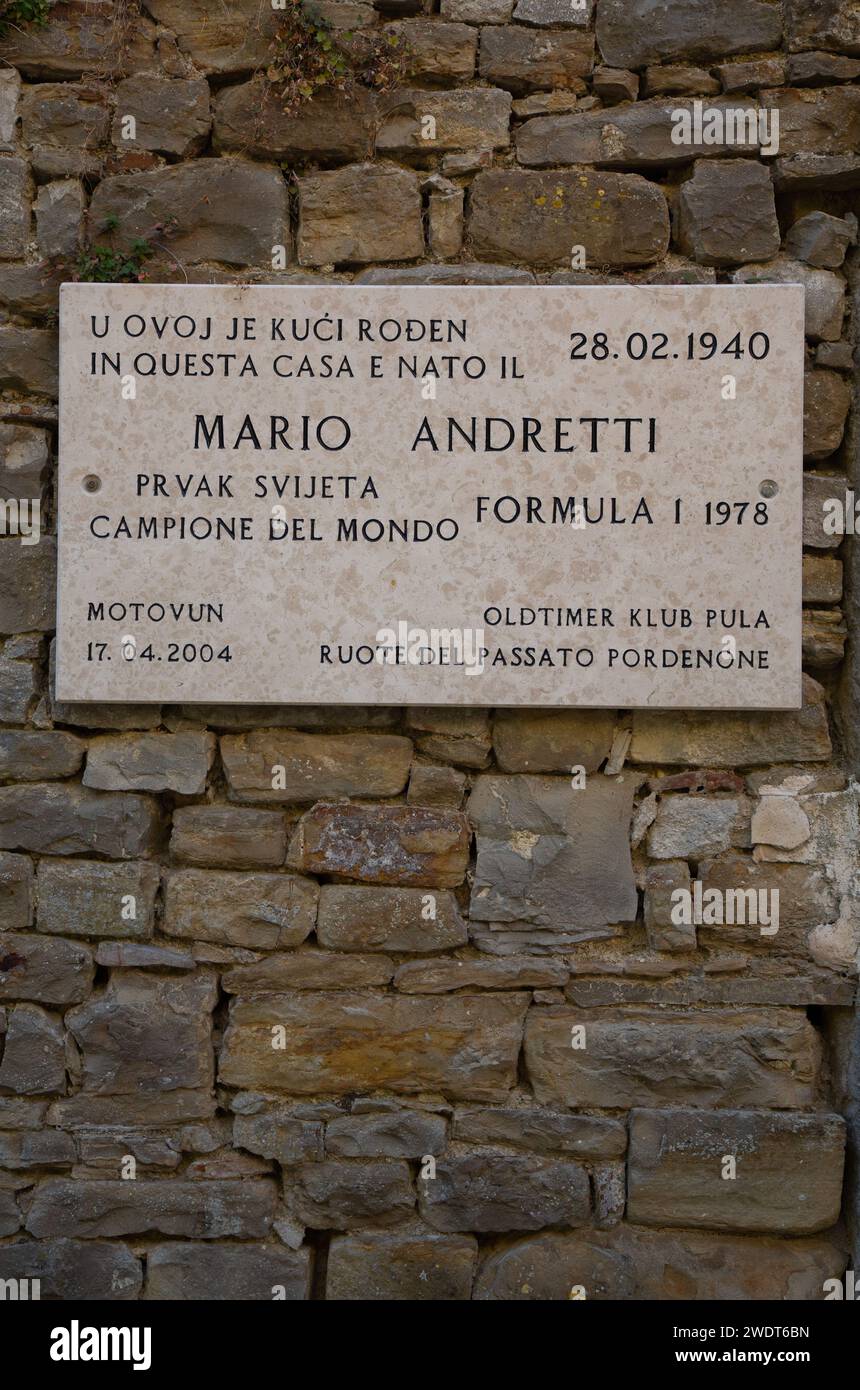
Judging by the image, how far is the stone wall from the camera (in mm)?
2773

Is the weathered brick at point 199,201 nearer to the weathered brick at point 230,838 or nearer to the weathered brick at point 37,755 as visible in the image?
the weathered brick at point 37,755

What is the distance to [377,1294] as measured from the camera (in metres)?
2.77

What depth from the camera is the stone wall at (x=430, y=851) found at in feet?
9.10

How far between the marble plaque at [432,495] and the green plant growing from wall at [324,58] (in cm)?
53

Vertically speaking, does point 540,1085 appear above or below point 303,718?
below

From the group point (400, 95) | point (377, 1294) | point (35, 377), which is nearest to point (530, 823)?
point (377, 1294)

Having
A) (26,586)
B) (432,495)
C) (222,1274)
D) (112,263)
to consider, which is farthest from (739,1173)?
(112,263)

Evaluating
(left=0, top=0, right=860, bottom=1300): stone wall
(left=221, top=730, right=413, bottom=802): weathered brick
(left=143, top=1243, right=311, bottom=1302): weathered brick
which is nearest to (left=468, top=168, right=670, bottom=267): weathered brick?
(left=0, top=0, right=860, bottom=1300): stone wall

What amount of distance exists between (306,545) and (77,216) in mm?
1045

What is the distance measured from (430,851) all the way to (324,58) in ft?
6.53

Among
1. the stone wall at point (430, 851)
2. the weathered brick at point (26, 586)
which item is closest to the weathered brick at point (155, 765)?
the stone wall at point (430, 851)

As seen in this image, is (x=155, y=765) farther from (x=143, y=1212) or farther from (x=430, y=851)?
(x=143, y=1212)

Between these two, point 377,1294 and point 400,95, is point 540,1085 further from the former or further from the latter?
point 400,95

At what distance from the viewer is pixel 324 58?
2818 millimetres
